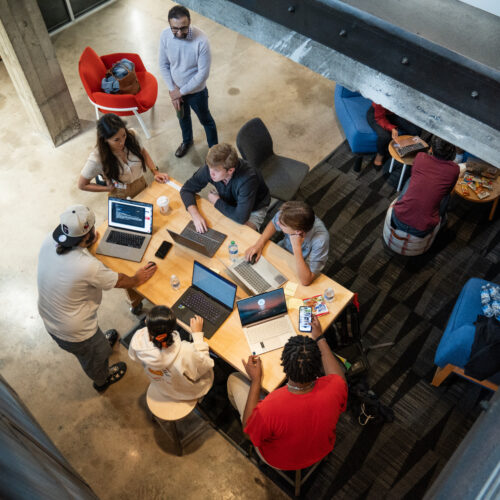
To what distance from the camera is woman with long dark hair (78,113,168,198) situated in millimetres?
3490

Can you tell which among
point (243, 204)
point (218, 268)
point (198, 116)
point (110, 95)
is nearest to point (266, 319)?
point (218, 268)

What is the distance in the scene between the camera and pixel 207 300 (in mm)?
3225

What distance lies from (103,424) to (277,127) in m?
3.95

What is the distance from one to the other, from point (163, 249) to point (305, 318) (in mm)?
1229

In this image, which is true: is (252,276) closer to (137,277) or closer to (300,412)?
(137,277)

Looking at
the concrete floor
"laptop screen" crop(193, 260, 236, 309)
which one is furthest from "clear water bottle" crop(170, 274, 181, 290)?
the concrete floor

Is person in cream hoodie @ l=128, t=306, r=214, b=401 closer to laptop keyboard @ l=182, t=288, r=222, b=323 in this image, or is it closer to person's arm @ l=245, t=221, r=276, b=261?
laptop keyboard @ l=182, t=288, r=222, b=323

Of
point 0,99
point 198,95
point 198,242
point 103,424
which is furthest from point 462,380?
point 0,99

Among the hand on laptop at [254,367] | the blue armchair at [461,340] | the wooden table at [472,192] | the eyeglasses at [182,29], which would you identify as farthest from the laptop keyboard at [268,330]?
the eyeglasses at [182,29]

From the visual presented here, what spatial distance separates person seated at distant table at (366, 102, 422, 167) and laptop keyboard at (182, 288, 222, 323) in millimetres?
2879

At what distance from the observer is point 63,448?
3.46 meters

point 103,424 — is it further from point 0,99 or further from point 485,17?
point 0,99

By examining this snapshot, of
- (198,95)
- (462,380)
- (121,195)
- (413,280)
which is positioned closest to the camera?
(462,380)

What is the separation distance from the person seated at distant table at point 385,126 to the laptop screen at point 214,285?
277cm
